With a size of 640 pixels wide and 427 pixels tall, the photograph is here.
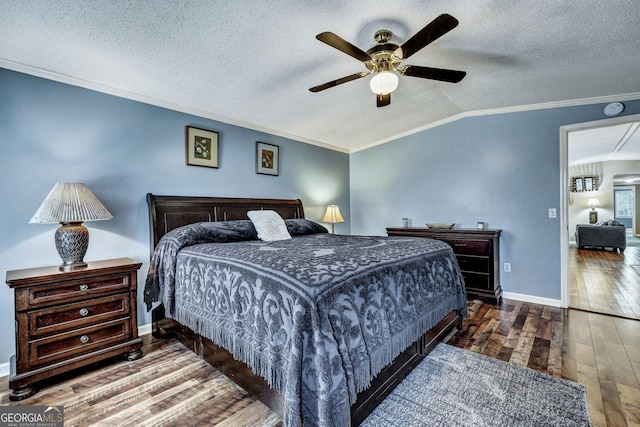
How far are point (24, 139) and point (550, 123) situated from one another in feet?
17.2

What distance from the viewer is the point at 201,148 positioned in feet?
10.4

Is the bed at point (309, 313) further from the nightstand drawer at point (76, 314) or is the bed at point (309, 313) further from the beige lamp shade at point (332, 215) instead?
the beige lamp shade at point (332, 215)

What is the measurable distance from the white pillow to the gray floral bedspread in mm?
691

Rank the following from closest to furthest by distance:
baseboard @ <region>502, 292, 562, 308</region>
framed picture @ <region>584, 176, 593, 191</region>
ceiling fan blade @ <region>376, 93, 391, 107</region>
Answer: ceiling fan blade @ <region>376, 93, 391, 107</region>, baseboard @ <region>502, 292, 562, 308</region>, framed picture @ <region>584, 176, 593, 191</region>

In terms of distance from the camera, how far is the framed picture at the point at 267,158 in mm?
3771

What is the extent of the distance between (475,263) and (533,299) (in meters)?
0.80

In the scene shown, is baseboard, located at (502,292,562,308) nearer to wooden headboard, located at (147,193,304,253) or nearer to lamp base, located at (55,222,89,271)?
wooden headboard, located at (147,193,304,253)

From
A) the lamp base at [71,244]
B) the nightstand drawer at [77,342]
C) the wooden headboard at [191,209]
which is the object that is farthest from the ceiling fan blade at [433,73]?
the nightstand drawer at [77,342]

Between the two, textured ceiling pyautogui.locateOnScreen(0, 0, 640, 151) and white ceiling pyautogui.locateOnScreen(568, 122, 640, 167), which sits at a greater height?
white ceiling pyautogui.locateOnScreen(568, 122, 640, 167)

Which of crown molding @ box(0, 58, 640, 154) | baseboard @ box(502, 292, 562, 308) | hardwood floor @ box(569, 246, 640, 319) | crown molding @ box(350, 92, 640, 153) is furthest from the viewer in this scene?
baseboard @ box(502, 292, 562, 308)

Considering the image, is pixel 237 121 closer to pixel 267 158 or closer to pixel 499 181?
pixel 267 158

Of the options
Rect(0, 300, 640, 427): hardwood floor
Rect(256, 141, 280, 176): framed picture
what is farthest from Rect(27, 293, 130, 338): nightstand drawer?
Rect(256, 141, 280, 176): framed picture

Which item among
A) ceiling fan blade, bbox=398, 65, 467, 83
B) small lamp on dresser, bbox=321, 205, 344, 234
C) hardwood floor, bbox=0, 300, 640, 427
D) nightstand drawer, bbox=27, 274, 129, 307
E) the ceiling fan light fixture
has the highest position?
ceiling fan blade, bbox=398, 65, 467, 83

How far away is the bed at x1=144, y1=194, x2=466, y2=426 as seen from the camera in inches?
46.7
